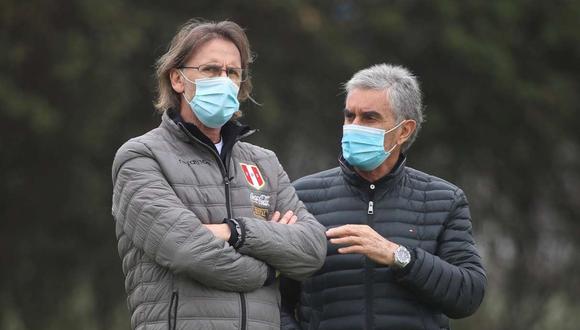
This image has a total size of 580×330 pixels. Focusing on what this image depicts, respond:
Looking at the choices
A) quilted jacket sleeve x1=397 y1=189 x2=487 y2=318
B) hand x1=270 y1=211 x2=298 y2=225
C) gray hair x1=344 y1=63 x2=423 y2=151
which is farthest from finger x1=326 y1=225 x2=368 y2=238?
gray hair x1=344 y1=63 x2=423 y2=151

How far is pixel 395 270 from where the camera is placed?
18.1 feet

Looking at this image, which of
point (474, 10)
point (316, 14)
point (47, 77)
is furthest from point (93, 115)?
point (474, 10)

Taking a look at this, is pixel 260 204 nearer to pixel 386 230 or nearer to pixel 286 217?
pixel 286 217

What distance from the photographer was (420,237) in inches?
224

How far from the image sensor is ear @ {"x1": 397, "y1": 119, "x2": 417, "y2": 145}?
231 inches

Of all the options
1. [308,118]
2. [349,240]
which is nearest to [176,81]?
[349,240]

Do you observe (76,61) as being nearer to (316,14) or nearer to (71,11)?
(71,11)

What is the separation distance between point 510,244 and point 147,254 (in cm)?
1352

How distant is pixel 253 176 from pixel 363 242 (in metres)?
0.49

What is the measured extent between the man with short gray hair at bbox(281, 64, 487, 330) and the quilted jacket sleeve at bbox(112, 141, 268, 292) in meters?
0.52

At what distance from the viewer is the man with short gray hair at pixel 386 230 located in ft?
18.4

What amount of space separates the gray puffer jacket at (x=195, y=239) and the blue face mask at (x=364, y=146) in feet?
1.34

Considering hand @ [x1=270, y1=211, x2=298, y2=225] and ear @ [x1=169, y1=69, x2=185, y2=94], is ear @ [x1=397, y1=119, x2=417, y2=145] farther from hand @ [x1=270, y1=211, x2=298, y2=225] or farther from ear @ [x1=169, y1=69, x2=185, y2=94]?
ear @ [x1=169, y1=69, x2=185, y2=94]

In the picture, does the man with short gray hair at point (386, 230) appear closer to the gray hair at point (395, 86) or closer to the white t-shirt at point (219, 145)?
the gray hair at point (395, 86)
